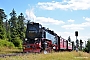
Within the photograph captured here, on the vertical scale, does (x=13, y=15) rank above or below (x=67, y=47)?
above

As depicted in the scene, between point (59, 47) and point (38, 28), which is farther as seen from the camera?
point (59, 47)

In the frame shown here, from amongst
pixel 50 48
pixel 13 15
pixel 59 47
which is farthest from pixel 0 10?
pixel 50 48

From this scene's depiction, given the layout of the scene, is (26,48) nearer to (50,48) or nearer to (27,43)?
(27,43)

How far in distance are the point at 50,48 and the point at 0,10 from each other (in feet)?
220

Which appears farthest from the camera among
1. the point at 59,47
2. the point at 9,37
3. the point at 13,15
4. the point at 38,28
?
the point at 13,15

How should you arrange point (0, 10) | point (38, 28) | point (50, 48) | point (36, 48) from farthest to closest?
point (0, 10) → point (50, 48) → point (38, 28) → point (36, 48)

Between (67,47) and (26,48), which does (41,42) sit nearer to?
(26,48)

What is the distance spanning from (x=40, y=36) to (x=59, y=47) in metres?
13.4

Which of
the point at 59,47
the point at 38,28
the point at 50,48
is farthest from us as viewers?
the point at 59,47

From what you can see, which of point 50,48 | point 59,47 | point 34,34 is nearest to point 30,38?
point 34,34

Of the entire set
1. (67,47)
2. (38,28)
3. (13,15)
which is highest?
(13,15)

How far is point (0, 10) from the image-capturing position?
9962 cm

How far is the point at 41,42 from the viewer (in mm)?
33188

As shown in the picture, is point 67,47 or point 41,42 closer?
point 41,42
